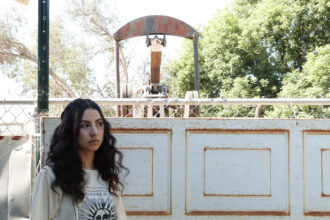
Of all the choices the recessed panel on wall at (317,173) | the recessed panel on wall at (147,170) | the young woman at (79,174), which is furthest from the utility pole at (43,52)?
the recessed panel on wall at (317,173)

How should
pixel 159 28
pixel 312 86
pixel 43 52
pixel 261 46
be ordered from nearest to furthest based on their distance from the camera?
1. pixel 43 52
2. pixel 159 28
3. pixel 312 86
4. pixel 261 46

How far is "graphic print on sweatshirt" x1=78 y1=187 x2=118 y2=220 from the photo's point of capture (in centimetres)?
213

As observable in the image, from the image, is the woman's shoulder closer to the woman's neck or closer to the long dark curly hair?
the long dark curly hair

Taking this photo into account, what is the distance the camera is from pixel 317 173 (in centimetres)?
323

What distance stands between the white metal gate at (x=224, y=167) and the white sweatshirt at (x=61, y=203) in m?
0.95

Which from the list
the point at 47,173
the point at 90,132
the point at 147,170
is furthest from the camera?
the point at 147,170

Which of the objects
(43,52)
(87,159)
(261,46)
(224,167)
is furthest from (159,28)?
(261,46)

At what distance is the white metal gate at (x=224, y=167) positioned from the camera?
3.17 meters

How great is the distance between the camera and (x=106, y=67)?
25.5 meters

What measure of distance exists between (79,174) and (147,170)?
1050 mm

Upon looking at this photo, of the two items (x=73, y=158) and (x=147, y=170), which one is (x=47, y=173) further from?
(x=147, y=170)

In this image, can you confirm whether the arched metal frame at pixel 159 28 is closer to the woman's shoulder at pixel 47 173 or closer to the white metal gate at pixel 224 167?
the white metal gate at pixel 224 167

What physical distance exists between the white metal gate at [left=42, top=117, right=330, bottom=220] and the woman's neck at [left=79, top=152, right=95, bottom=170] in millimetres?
812

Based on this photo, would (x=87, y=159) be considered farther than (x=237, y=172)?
No
